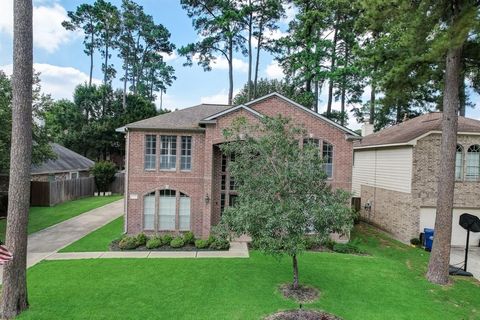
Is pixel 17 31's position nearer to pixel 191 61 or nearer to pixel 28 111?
pixel 28 111

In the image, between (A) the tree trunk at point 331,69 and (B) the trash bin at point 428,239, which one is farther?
(A) the tree trunk at point 331,69

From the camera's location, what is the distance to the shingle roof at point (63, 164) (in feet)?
81.7

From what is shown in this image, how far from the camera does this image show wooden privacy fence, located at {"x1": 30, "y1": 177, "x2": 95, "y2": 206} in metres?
22.4

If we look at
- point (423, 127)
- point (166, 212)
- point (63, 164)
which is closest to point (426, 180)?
point (423, 127)

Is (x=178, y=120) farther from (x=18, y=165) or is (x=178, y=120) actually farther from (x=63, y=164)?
(x=63, y=164)

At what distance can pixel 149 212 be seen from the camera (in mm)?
14984

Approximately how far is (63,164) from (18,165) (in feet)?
76.1

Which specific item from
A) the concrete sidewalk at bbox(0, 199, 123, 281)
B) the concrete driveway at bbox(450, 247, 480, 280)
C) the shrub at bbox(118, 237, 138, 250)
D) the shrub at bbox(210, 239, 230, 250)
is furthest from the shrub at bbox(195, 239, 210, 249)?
the concrete driveway at bbox(450, 247, 480, 280)

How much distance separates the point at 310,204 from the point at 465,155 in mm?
11995

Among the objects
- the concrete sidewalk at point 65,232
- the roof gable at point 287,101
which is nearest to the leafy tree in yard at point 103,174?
the concrete sidewalk at point 65,232

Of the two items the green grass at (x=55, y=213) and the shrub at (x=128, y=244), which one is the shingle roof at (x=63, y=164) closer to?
the green grass at (x=55, y=213)

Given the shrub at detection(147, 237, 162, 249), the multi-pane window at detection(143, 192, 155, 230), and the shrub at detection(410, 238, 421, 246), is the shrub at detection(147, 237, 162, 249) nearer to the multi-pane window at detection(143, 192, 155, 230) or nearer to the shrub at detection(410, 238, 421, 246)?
the multi-pane window at detection(143, 192, 155, 230)

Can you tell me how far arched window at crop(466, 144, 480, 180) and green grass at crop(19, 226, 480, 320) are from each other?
620 centimetres

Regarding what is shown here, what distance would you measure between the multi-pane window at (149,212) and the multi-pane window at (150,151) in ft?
4.51
